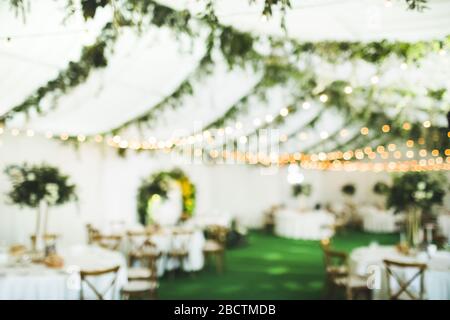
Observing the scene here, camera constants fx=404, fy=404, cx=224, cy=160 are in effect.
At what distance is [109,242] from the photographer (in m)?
7.23

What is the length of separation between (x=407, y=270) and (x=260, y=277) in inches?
108

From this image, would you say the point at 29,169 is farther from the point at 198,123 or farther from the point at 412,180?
the point at 412,180

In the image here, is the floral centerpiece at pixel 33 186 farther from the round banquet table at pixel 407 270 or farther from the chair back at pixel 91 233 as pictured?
the round banquet table at pixel 407 270

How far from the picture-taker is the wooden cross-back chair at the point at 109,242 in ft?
21.2

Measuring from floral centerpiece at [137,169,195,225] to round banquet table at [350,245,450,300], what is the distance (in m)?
4.17

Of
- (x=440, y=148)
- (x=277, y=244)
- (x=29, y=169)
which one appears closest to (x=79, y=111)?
(x=29, y=169)

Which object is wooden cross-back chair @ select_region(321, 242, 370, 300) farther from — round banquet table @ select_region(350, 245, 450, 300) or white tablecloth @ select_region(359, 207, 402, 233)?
white tablecloth @ select_region(359, 207, 402, 233)

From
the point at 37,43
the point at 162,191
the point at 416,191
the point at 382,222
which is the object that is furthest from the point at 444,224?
the point at 37,43

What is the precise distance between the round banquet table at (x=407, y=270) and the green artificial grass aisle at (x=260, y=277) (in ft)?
3.21

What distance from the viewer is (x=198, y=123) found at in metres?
7.87

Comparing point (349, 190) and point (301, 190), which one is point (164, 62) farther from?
point (349, 190)

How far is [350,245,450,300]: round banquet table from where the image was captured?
4406 mm

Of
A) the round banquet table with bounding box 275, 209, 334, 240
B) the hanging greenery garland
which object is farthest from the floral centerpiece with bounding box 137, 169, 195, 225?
the hanging greenery garland

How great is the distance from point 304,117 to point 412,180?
3.97 metres
